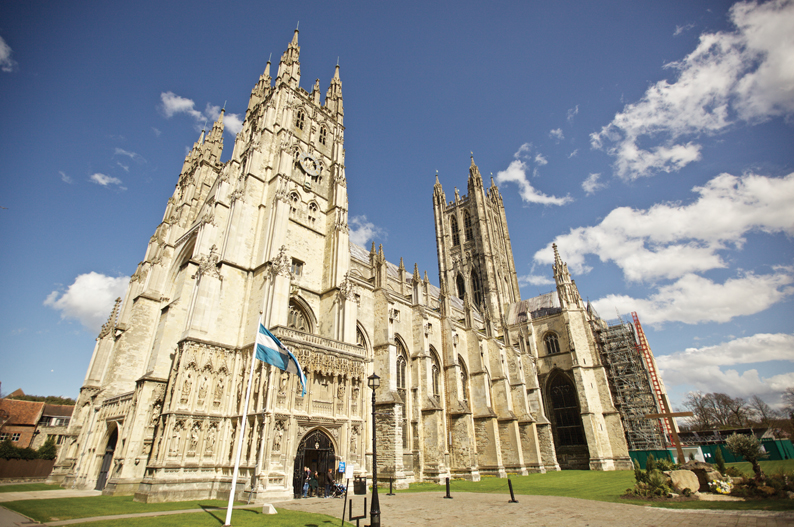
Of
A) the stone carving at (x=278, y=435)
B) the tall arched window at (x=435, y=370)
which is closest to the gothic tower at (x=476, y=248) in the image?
the tall arched window at (x=435, y=370)

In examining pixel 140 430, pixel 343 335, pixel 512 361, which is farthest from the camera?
pixel 512 361

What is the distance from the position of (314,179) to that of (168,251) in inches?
471

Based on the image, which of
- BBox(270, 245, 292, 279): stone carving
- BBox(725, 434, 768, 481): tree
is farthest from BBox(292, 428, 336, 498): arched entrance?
BBox(725, 434, 768, 481): tree

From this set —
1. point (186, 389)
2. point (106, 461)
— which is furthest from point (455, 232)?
point (106, 461)

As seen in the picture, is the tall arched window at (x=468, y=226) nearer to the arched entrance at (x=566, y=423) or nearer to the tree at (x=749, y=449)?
the arched entrance at (x=566, y=423)

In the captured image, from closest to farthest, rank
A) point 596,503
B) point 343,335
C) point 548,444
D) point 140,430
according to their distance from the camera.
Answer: point 596,503 → point 140,430 → point 343,335 → point 548,444

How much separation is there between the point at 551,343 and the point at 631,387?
8691 millimetres

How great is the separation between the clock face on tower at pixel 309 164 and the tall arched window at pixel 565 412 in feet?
106

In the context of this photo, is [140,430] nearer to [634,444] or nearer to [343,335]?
[343,335]

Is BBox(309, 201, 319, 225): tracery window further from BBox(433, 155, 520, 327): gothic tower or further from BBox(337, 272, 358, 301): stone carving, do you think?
BBox(433, 155, 520, 327): gothic tower

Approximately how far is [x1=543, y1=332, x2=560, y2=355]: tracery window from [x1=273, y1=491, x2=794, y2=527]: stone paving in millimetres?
28344

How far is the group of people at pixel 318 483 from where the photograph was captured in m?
16.3

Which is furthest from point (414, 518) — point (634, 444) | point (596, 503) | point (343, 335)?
point (634, 444)

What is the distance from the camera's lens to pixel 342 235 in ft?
79.2
